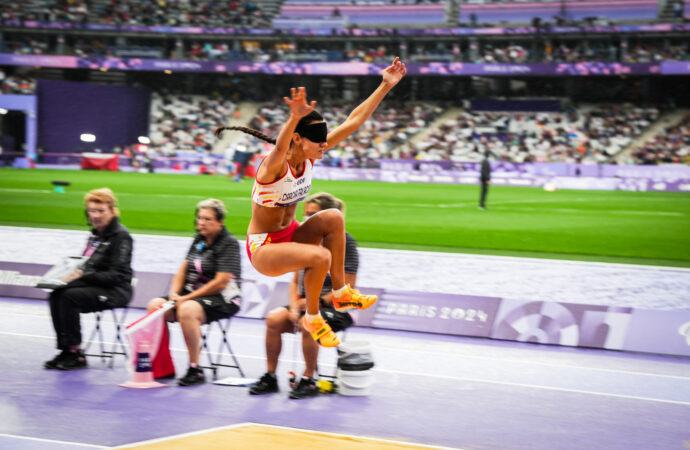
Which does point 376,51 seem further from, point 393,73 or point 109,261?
point 393,73

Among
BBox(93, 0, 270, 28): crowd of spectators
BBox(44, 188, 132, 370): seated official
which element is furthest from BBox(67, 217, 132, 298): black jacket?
BBox(93, 0, 270, 28): crowd of spectators

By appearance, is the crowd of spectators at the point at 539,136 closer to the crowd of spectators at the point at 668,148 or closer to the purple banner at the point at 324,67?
the crowd of spectators at the point at 668,148

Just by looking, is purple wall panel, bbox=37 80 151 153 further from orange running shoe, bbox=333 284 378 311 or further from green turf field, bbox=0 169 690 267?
orange running shoe, bbox=333 284 378 311

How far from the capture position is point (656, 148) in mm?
35812

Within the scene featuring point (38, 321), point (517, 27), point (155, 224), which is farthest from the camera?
point (517, 27)

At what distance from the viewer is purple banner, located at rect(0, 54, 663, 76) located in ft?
126

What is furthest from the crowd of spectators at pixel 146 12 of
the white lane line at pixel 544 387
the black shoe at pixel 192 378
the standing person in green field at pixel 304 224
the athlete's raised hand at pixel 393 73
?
the standing person in green field at pixel 304 224

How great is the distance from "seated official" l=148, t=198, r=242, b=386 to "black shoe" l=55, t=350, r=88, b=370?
766 mm

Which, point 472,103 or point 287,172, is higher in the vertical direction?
point 472,103

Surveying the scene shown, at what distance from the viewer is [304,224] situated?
493cm

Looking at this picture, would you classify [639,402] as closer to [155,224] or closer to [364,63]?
[155,224]

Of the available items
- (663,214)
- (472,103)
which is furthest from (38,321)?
(472,103)

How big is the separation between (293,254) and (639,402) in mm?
Answer: 3195

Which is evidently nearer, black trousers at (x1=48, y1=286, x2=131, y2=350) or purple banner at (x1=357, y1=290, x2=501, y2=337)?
black trousers at (x1=48, y1=286, x2=131, y2=350)
